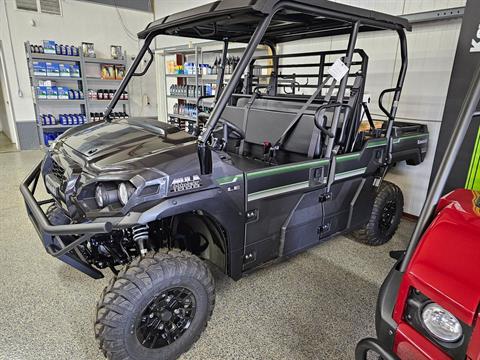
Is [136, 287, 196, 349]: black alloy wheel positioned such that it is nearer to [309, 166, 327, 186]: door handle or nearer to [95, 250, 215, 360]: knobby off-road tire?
[95, 250, 215, 360]: knobby off-road tire

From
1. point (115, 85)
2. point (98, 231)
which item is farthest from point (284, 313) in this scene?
point (115, 85)

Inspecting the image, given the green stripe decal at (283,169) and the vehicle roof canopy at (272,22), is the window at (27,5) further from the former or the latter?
the green stripe decal at (283,169)

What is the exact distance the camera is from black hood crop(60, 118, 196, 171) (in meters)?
1.69

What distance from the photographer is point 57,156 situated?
208 cm

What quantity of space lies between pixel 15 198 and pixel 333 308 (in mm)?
4157

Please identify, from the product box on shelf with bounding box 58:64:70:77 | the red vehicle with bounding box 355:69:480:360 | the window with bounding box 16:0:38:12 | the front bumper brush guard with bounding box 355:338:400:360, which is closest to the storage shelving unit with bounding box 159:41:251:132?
the product box on shelf with bounding box 58:64:70:77

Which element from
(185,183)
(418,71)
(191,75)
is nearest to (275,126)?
(185,183)

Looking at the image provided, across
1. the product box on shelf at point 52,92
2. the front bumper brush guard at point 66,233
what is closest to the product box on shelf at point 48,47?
the product box on shelf at point 52,92

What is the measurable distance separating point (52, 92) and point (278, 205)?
22.1 ft

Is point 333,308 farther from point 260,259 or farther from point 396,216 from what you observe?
point 396,216

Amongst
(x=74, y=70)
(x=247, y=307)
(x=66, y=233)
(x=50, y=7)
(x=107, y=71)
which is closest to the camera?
(x=66, y=233)

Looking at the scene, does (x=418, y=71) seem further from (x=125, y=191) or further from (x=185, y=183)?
(x=125, y=191)

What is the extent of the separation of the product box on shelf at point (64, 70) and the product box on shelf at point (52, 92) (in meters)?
0.35

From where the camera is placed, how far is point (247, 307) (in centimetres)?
222
